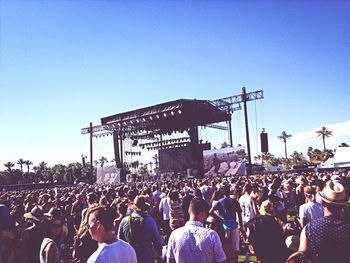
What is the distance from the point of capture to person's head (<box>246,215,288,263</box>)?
3.03m

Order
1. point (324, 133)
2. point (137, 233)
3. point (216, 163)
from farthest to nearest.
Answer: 1. point (324, 133)
2. point (216, 163)
3. point (137, 233)

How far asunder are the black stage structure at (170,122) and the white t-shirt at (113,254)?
101 ft

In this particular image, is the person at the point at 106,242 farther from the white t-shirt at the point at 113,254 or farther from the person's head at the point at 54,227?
the person's head at the point at 54,227

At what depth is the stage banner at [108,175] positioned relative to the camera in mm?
44656

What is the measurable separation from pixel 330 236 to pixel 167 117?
36.1 metres

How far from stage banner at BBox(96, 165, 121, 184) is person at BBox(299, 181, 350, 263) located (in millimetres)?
42347

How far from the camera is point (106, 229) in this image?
109 inches

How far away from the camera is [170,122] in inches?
1708

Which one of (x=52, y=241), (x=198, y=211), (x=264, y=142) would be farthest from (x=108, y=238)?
(x=264, y=142)

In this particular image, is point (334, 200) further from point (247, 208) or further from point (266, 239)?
point (247, 208)

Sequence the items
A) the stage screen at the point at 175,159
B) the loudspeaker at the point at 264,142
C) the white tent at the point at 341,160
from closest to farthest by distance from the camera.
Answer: the white tent at the point at 341,160 < the loudspeaker at the point at 264,142 < the stage screen at the point at 175,159

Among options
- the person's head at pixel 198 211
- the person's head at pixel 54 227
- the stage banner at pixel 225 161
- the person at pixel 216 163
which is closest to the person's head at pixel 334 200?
the person's head at pixel 198 211

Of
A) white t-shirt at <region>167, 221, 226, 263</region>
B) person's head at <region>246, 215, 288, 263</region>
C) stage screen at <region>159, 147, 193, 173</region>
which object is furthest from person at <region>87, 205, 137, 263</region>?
stage screen at <region>159, 147, 193, 173</region>

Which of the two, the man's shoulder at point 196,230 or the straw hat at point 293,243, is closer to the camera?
the straw hat at point 293,243
